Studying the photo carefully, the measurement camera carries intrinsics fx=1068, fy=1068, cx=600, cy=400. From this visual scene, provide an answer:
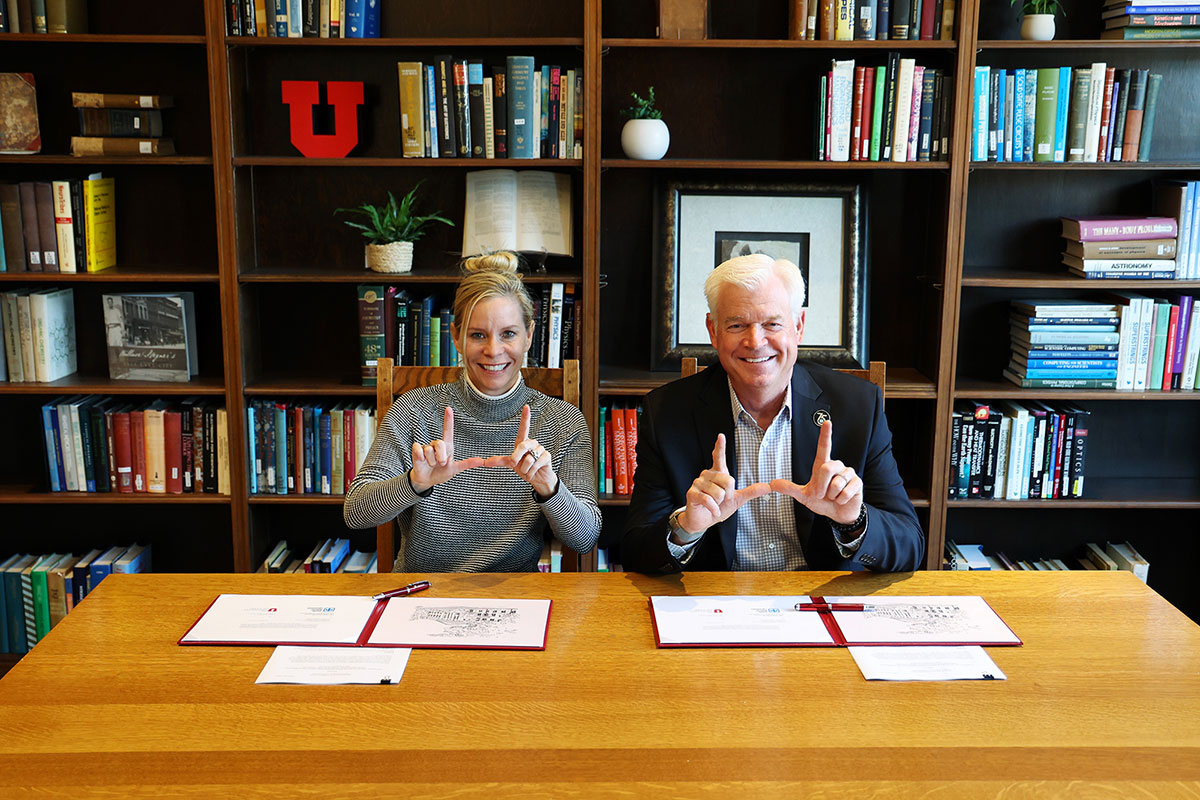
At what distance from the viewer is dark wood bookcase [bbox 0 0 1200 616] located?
9.71 feet

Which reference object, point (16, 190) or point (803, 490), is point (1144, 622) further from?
point (16, 190)

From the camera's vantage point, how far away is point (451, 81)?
2.89 m

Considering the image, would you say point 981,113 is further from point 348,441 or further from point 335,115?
point 348,441

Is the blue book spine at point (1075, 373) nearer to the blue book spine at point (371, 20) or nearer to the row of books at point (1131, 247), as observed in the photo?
the row of books at point (1131, 247)

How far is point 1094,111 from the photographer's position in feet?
9.48

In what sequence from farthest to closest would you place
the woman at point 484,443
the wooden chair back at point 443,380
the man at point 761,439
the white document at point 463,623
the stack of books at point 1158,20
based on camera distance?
the stack of books at point 1158,20 → the wooden chair back at point 443,380 → the woman at point 484,443 → the man at point 761,439 → the white document at point 463,623

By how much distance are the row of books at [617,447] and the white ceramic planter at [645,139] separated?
0.71m

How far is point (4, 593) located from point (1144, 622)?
3017 mm

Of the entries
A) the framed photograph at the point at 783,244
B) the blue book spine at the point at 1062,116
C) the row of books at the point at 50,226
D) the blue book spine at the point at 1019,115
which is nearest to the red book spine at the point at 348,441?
the row of books at the point at 50,226

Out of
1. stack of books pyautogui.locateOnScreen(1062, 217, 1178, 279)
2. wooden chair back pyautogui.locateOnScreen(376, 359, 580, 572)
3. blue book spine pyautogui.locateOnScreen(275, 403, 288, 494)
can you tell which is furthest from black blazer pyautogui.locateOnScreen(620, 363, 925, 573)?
blue book spine pyautogui.locateOnScreen(275, 403, 288, 494)

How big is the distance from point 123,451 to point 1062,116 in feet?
9.15

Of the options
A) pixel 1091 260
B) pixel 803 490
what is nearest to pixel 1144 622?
pixel 803 490

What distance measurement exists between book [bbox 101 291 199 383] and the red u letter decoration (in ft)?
1.83

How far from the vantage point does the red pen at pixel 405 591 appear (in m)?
1.70
